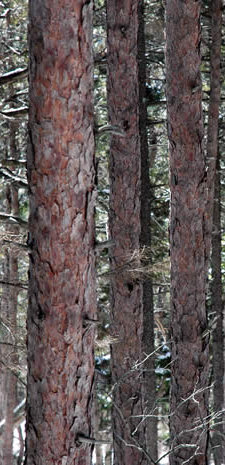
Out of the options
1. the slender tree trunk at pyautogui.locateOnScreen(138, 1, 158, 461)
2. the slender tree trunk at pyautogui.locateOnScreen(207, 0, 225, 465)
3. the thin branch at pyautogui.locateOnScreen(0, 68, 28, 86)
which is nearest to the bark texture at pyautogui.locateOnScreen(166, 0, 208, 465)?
the slender tree trunk at pyautogui.locateOnScreen(207, 0, 225, 465)

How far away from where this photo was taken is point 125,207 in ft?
28.7

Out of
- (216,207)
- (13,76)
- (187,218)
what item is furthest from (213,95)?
(13,76)

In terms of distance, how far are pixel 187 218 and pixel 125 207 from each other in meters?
1.01

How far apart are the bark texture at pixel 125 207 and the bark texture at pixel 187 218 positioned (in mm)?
664

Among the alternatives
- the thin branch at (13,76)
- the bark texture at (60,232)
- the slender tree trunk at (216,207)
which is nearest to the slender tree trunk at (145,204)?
the slender tree trunk at (216,207)

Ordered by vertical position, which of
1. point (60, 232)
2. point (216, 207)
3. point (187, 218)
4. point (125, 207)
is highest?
point (216, 207)

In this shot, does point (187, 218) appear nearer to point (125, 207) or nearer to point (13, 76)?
point (125, 207)

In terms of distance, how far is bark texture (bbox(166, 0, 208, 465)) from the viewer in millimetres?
8000

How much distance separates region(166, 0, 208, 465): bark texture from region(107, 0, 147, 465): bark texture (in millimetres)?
664

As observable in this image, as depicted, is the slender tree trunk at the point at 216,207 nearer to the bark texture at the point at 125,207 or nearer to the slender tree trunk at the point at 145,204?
the slender tree trunk at the point at 145,204

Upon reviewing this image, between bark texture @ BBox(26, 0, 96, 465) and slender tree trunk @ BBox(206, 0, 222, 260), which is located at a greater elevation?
slender tree trunk @ BBox(206, 0, 222, 260)

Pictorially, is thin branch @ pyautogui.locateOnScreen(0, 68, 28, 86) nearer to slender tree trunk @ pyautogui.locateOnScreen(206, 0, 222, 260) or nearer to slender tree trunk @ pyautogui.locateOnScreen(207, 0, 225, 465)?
slender tree trunk @ pyautogui.locateOnScreen(207, 0, 225, 465)

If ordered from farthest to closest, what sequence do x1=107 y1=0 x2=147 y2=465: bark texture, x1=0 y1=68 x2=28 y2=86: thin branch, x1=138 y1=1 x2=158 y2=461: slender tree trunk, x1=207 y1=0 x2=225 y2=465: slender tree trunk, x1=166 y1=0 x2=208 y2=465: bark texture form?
x1=207 y1=0 x2=225 y2=465: slender tree trunk < x1=138 y1=1 x2=158 y2=461: slender tree trunk < x1=107 y1=0 x2=147 y2=465: bark texture < x1=166 y1=0 x2=208 y2=465: bark texture < x1=0 y1=68 x2=28 y2=86: thin branch

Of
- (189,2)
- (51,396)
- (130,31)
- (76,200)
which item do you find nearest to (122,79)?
(130,31)
